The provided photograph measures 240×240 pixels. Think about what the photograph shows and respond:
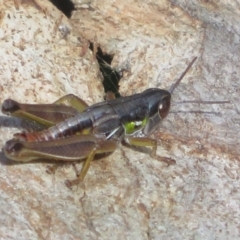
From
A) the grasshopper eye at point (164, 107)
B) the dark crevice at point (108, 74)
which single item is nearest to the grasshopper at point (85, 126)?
the grasshopper eye at point (164, 107)

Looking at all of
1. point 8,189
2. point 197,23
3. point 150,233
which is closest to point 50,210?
point 8,189

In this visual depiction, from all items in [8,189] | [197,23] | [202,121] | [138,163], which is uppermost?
[197,23]

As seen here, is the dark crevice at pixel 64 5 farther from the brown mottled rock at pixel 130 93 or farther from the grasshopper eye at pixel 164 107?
the grasshopper eye at pixel 164 107

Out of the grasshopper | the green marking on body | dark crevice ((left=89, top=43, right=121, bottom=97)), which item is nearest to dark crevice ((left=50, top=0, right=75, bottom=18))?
dark crevice ((left=89, top=43, right=121, bottom=97))

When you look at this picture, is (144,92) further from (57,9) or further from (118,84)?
(57,9)

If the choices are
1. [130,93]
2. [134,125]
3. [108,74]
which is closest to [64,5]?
[108,74]
